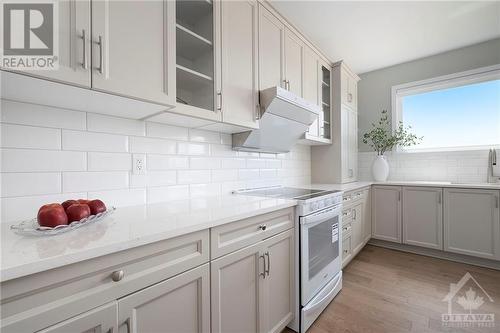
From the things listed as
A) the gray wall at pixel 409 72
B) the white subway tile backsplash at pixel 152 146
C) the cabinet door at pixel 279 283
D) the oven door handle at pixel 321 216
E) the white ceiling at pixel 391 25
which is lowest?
the cabinet door at pixel 279 283

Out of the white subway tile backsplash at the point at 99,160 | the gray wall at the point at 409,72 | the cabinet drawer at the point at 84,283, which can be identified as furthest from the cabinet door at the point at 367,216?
the cabinet drawer at the point at 84,283

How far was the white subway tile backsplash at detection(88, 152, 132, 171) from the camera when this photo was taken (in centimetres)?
118

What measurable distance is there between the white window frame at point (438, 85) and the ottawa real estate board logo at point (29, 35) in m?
3.91

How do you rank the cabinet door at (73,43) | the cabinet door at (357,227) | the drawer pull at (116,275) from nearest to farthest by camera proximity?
the drawer pull at (116,275) < the cabinet door at (73,43) < the cabinet door at (357,227)

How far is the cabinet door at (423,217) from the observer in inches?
104

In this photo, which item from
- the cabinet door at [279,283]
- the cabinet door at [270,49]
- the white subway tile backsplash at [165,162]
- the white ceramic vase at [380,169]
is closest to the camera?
Answer: the cabinet door at [279,283]

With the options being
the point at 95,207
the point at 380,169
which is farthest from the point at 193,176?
the point at 380,169

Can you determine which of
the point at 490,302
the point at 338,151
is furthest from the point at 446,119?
the point at 490,302

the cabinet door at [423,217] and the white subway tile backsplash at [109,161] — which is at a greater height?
the white subway tile backsplash at [109,161]

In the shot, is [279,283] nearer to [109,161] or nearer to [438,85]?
[109,161]

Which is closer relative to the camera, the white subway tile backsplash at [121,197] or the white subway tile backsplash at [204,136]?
the white subway tile backsplash at [121,197]

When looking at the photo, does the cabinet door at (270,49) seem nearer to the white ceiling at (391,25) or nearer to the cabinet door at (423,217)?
the white ceiling at (391,25)

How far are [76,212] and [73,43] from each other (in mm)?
654

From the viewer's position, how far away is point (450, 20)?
237cm
